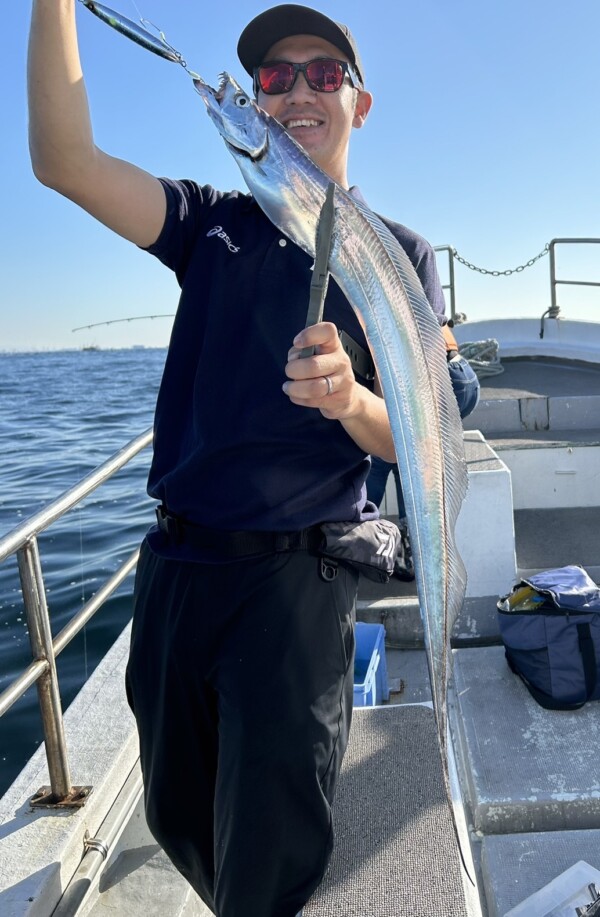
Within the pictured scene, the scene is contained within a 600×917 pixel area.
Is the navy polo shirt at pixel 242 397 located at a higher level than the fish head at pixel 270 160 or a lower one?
lower

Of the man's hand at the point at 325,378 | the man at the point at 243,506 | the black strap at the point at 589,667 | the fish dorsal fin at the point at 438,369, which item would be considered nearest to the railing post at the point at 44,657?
the man at the point at 243,506

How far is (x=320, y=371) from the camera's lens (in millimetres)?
1314

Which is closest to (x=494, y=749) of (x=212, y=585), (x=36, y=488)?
(x=212, y=585)

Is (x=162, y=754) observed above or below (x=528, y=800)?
above

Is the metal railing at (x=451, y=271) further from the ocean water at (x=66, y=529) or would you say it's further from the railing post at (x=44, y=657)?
the railing post at (x=44, y=657)

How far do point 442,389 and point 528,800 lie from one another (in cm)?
176

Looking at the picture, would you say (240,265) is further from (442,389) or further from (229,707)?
(229,707)

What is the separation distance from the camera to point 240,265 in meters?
1.74

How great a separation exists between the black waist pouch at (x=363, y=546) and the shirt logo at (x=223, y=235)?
0.71 metres

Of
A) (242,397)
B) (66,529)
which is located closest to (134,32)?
(242,397)

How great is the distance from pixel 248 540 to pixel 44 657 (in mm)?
1058

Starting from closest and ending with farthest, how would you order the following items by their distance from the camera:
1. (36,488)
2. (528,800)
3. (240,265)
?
(240,265) < (528,800) < (36,488)

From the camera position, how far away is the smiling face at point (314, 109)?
1.78 meters

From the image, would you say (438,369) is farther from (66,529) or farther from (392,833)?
(66,529)
